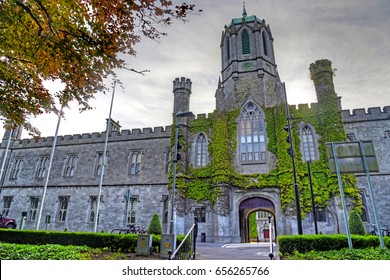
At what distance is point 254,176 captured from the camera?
1797 cm

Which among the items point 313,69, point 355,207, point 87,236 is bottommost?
point 87,236

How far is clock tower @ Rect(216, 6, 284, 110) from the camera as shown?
20719mm

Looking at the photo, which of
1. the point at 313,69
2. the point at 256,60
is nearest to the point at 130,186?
the point at 256,60

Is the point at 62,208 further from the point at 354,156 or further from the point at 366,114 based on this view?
the point at 366,114

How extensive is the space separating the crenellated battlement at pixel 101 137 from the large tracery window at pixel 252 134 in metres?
7.41

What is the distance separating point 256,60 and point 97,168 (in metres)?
18.1

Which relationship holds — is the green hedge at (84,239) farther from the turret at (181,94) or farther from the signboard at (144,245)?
the turret at (181,94)

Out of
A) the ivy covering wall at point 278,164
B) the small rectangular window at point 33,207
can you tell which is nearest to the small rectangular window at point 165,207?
the ivy covering wall at point 278,164

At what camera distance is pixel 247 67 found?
73.5ft

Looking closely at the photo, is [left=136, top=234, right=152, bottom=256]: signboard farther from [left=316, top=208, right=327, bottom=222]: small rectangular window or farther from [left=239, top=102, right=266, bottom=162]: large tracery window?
[left=316, top=208, right=327, bottom=222]: small rectangular window

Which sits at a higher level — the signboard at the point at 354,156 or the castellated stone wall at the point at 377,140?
the castellated stone wall at the point at 377,140

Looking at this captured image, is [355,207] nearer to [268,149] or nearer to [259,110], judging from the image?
[268,149]

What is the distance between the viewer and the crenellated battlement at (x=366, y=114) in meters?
18.4

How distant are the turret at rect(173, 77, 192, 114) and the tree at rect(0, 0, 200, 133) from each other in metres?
14.1
